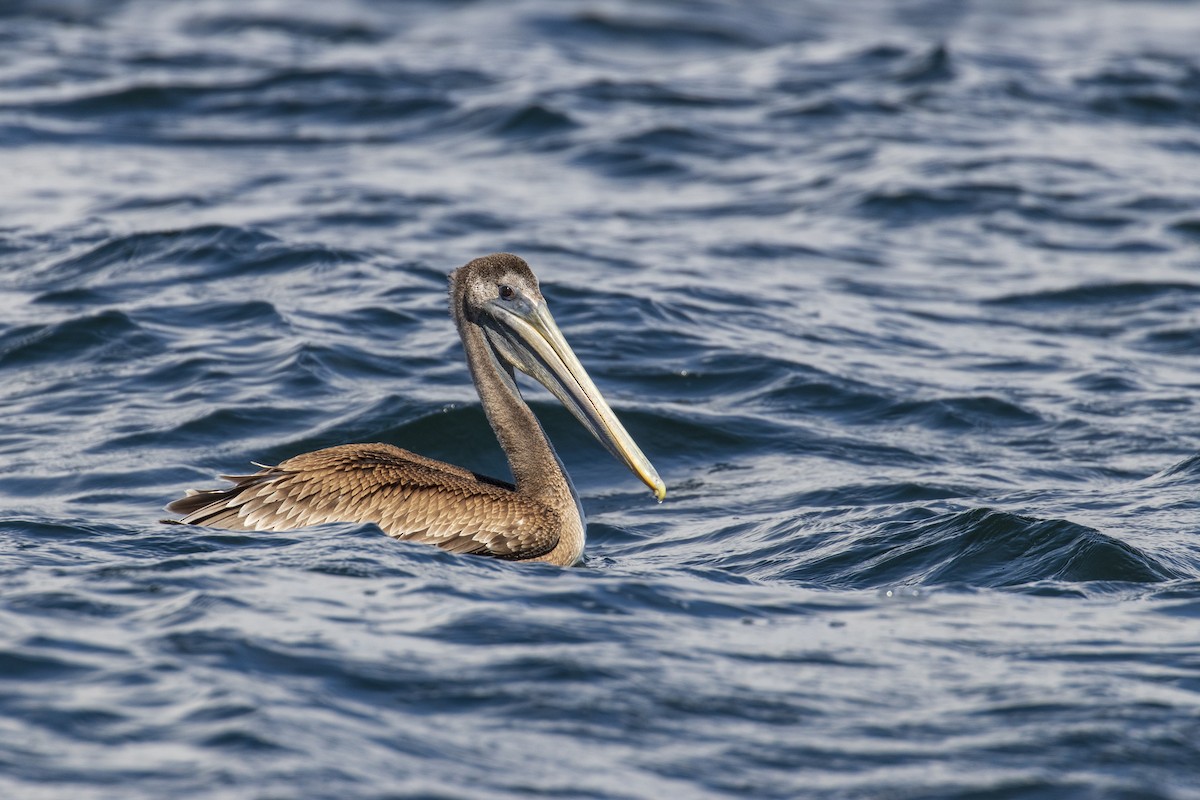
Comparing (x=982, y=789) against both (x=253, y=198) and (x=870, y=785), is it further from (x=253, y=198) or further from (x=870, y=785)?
(x=253, y=198)

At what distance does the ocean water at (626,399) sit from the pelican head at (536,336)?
64cm

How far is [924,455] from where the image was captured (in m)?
9.62

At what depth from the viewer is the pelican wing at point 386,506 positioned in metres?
6.91

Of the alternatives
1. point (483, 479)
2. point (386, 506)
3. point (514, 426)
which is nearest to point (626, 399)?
point (514, 426)

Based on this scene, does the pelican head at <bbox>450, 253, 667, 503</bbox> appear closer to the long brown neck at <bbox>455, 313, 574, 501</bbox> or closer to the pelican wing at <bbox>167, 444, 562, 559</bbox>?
the long brown neck at <bbox>455, 313, 574, 501</bbox>

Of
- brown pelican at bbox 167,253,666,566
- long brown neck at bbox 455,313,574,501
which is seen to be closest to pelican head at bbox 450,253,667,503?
brown pelican at bbox 167,253,666,566

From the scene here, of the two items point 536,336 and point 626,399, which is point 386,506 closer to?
point 536,336

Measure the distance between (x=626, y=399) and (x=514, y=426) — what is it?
293 cm

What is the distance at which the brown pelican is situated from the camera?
6.93 metres

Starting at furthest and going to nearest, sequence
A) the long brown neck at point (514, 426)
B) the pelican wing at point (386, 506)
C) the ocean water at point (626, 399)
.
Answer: the long brown neck at point (514, 426)
the pelican wing at point (386, 506)
the ocean water at point (626, 399)

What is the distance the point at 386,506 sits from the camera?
692 cm

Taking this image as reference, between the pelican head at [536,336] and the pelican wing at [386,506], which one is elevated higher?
the pelican head at [536,336]

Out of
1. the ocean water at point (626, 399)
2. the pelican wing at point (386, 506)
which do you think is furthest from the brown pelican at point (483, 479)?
the ocean water at point (626, 399)

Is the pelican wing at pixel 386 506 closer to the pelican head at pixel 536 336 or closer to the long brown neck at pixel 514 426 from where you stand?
the long brown neck at pixel 514 426
